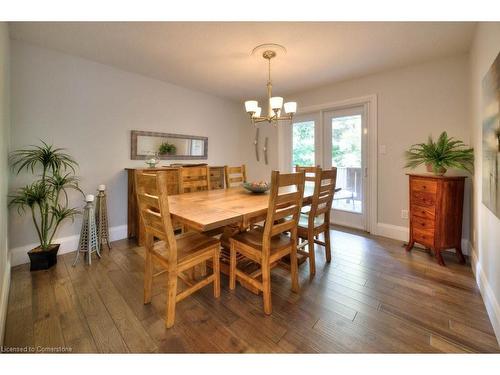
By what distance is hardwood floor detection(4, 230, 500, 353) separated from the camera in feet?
4.34

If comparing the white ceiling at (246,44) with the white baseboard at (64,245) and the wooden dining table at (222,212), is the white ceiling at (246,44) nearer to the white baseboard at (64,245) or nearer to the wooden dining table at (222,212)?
the wooden dining table at (222,212)

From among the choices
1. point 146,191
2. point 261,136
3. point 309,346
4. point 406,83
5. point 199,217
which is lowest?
point 309,346

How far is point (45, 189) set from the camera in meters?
2.35

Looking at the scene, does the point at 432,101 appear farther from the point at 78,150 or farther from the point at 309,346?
Result: the point at 78,150

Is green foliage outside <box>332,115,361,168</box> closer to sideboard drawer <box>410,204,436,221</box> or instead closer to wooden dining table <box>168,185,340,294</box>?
sideboard drawer <box>410,204,436,221</box>

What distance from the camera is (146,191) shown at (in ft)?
5.08

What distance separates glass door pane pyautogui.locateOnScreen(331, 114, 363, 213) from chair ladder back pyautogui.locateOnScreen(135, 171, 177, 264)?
3.00 m

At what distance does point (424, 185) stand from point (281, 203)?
189 cm

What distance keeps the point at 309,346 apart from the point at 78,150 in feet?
10.3

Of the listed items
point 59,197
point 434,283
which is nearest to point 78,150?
point 59,197

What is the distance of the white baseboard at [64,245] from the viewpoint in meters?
2.31

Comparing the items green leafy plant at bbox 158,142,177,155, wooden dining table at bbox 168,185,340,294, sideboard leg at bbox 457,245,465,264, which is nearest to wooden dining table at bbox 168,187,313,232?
wooden dining table at bbox 168,185,340,294

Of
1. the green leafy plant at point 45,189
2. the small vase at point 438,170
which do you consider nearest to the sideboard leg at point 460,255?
the small vase at point 438,170

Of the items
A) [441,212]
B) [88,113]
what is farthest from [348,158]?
[88,113]
